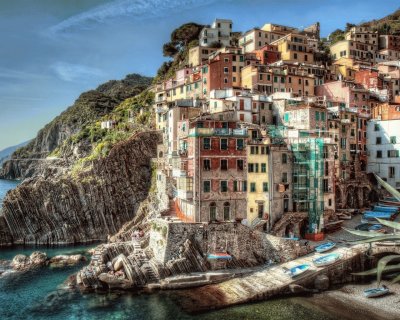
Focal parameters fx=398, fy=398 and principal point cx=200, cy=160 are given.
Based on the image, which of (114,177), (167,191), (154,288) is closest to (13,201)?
(114,177)

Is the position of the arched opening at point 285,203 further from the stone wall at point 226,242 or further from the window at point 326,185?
the window at point 326,185

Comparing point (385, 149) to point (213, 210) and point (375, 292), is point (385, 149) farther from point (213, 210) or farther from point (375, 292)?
point (213, 210)

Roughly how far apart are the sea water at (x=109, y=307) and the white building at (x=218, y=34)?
2872 inches

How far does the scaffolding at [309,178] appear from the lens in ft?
160

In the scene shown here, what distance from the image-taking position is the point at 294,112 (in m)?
59.0

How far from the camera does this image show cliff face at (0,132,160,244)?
66.7 metres

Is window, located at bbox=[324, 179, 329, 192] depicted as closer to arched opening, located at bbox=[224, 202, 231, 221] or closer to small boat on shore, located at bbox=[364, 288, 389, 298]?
arched opening, located at bbox=[224, 202, 231, 221]

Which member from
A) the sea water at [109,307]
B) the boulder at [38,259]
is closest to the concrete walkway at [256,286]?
the sea water at [109,307]

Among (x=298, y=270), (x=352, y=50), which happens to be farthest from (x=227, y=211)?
(x=352, y=50)

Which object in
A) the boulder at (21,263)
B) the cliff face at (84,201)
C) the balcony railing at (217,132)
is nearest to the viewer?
the balcony railing at (217,132)

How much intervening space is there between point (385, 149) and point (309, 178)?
22.1 meters

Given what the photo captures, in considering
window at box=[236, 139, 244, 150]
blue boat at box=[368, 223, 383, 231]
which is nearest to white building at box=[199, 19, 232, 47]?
window at box=[236, 139, 244, 150]

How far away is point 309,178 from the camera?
49.1m

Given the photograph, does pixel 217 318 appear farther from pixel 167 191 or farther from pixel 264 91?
pixel 264 91
